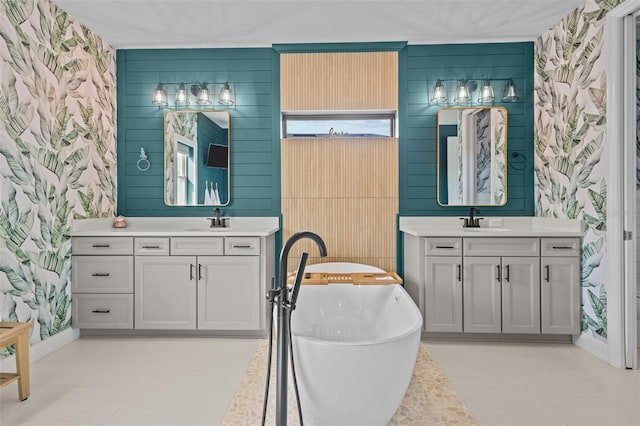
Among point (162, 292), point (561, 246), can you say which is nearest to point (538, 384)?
point (561, 246)

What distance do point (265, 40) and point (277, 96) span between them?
1.65 feet

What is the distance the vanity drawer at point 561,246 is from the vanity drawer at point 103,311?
3301mm

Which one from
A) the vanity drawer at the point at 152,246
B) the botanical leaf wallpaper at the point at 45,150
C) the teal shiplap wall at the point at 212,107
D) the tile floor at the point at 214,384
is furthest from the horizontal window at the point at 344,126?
the tile floor at the point at 214,384

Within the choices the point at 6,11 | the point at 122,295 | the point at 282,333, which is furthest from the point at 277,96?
the point at 282,333

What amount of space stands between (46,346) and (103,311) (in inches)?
16.7

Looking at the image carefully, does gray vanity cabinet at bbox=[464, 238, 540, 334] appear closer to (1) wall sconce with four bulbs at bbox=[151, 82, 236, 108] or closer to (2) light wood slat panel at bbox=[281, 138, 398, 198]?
(2) light wood slat panel at bbox=[281, 138, 398, 198]

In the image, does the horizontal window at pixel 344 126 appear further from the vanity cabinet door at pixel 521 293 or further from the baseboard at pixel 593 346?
the baseboard at pixel 593 346

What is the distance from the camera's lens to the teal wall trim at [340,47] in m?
3.42

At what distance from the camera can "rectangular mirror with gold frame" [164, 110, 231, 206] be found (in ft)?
11.5

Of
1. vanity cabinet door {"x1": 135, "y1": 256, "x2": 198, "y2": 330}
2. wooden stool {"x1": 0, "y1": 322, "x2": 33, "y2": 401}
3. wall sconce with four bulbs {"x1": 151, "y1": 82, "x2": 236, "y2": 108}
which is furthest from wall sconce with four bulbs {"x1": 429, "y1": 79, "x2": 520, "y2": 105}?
wooden stool {"x1": 0, "y1": 322, "x2": 33, "y2": 401}

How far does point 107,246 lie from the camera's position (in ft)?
9.82

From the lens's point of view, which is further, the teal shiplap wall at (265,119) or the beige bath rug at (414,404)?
the teal shiplap wall at (265,119)

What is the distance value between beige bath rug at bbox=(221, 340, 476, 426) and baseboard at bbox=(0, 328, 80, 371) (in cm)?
153

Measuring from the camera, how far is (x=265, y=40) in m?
3.39
